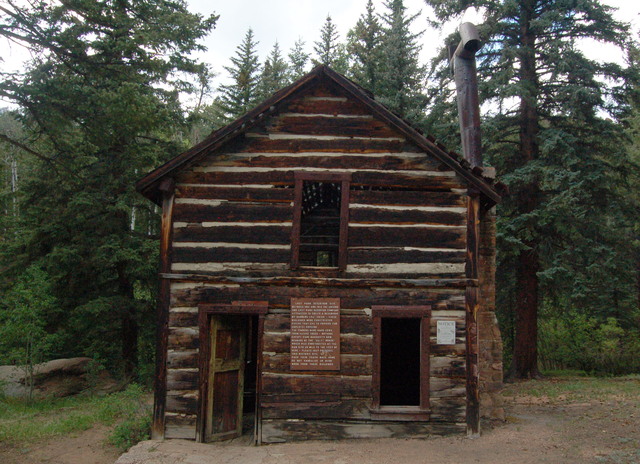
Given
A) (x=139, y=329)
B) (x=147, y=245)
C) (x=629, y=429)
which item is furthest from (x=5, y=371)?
(x=629, y=429)

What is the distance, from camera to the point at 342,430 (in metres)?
8.87

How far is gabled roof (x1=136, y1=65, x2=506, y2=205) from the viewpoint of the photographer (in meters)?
9.13

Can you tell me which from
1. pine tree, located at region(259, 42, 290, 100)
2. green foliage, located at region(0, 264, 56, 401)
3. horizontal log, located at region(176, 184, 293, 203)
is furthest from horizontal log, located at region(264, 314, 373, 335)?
pine tree, located at region(259, 42, 290, 100)

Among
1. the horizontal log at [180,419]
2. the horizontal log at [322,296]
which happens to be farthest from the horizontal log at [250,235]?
the horizontal log at [180,419]

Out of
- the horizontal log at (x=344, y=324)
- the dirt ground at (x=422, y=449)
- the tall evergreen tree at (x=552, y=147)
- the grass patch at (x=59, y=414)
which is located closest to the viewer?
the dirt ground at (x=422, y=449)

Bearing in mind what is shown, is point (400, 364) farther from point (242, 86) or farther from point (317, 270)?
point (242, 86)

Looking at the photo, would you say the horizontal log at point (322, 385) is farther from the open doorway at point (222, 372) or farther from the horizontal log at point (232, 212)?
the horizontal log at point (232, 212)

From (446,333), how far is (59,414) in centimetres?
970

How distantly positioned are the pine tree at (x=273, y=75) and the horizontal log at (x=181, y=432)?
1148 inches

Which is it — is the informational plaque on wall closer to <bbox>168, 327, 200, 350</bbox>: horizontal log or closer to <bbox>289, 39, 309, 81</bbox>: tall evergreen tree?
<bbox>168, 327, 200, 350</bbox>: horizontal log

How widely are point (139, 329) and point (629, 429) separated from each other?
48.0 feet

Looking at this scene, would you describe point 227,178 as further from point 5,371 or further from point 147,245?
point 5,371

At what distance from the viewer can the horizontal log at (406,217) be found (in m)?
9.29

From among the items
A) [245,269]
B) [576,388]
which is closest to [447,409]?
[245,269]
